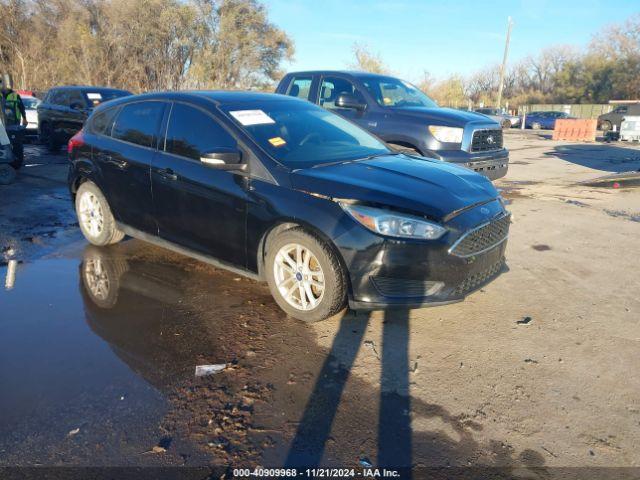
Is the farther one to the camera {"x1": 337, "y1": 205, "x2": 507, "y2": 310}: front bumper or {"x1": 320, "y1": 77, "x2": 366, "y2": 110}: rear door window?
{"x1": 320, "y1": 77, "x2": 366, "y2": 110}: rear door window

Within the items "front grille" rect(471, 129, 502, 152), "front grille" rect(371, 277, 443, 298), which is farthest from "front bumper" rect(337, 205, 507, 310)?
"front grille" rect(471, 129, 502, 152)

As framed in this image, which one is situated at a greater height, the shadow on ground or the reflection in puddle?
the shadow on ground

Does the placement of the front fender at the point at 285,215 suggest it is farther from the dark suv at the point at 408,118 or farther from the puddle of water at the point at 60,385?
the dark suv at the point at 408,118

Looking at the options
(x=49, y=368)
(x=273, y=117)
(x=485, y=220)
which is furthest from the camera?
(x=273, y=117)

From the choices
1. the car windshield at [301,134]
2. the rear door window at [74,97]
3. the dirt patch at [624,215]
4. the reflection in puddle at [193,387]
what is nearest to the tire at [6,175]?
the rear door window at [74,97]

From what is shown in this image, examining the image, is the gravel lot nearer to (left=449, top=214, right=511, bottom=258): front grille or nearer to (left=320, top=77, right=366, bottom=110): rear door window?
(left=449, top=214, right=511, bottom=258): front grille

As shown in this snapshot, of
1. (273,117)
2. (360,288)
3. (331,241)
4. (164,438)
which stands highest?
(273,117)

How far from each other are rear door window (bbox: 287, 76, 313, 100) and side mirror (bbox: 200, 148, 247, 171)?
465cm

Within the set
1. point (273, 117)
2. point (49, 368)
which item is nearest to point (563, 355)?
point (273, 117)

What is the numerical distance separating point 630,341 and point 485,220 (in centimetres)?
132

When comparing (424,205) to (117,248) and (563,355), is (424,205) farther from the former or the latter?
(117,248)

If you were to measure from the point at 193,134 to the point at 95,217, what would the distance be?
1929 mm

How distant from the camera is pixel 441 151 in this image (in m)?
6.88

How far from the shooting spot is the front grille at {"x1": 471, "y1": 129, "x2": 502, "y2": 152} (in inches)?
278
